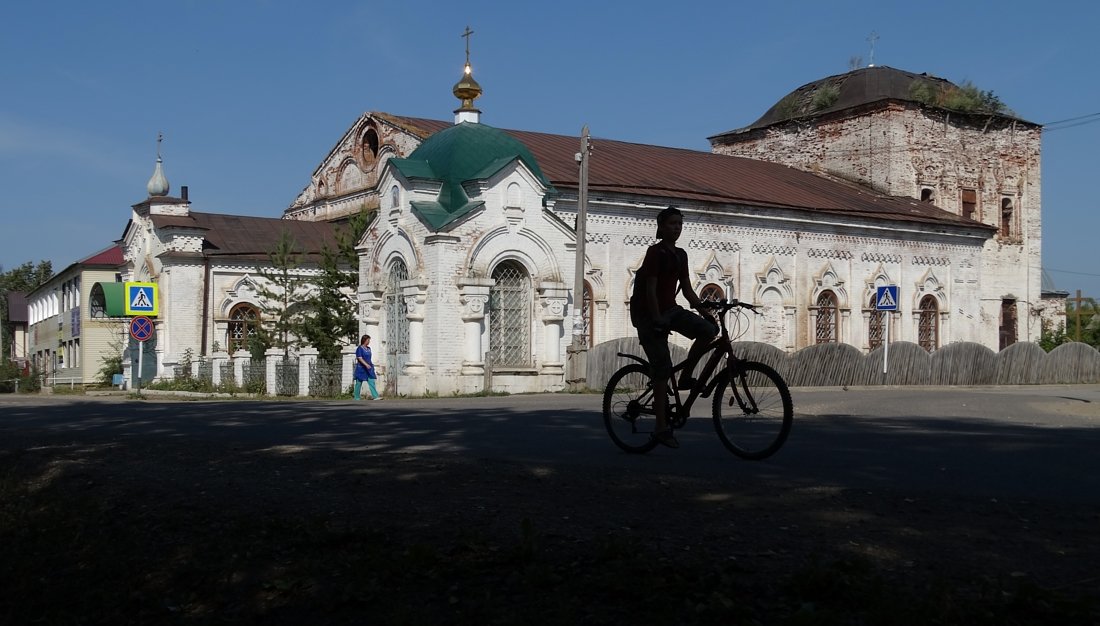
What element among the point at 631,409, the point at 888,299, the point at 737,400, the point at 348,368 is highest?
the point at 888,299

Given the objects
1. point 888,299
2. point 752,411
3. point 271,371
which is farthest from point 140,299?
point 752,411

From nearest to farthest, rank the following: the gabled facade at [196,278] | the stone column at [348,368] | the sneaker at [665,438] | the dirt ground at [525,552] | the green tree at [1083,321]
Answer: the dirt ground at [525,552] → the sneaker at [665,438] → the stone column at [348,368] → the gabled facade at [196,278] → the green tree at [1083,321]

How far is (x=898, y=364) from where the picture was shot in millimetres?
28297

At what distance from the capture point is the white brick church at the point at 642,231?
26.6m

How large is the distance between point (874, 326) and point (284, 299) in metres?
19.1

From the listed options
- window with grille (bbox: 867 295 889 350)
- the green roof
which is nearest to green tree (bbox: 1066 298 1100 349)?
window with grille (bbox: 867 295 889 350)

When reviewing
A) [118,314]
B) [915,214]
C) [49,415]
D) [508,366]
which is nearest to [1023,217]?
[915,214]

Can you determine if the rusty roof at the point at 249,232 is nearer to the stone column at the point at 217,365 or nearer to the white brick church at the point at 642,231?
the white brick church at the point at 642,231

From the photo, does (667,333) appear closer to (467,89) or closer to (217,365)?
(467,89)

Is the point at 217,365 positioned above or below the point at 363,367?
below

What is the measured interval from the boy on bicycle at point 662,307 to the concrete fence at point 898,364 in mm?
16200

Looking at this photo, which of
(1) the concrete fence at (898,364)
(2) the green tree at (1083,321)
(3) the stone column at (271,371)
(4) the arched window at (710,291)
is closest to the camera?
(1) the concrete fence at (898,364)

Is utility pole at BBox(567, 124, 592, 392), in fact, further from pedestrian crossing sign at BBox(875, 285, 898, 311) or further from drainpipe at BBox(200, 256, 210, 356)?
drainpipe at BBox(200, 256, 210, 356)

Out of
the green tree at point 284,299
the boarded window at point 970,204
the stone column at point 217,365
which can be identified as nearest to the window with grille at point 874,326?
the boarded window at point 970,204
